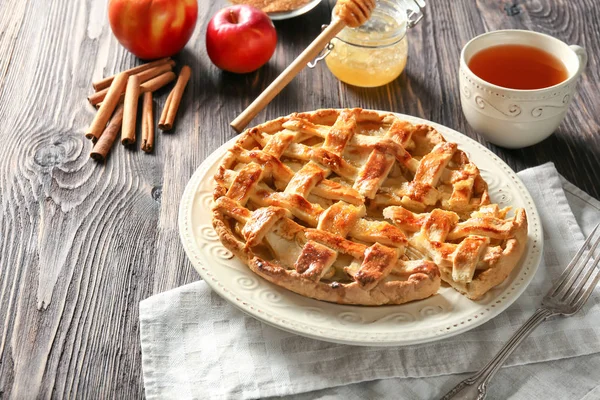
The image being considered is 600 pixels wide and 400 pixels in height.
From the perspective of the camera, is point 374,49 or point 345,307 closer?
point 345,307

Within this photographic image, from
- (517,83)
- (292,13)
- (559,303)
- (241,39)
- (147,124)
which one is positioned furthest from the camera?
(292,13)

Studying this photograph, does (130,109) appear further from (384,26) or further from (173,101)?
(384,26)

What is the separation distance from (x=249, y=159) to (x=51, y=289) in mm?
554

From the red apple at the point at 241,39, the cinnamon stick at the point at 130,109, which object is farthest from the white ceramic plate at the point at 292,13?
the cinnamon stick at the point at 130,109

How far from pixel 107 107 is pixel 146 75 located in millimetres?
201

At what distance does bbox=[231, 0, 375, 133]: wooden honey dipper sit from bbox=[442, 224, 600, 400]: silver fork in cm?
92

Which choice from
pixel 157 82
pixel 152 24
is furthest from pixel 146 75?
pixel 152 24

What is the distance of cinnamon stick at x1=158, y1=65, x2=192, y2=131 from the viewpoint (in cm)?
214

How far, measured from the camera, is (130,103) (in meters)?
2.17

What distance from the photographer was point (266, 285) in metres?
1.49

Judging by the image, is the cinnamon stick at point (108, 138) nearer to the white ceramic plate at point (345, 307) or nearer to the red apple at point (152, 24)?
the red apple at point (152, 24)

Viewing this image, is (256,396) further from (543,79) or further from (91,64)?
(91,64)

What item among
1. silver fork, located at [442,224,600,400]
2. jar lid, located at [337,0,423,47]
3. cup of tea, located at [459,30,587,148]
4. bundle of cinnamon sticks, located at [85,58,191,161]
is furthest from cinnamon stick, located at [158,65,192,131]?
silver fork, located at [442,224,600,400]

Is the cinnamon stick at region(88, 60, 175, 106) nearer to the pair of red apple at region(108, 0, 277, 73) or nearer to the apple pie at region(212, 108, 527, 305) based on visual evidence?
the pair of red apple at region(108, 0, 277, 73)
